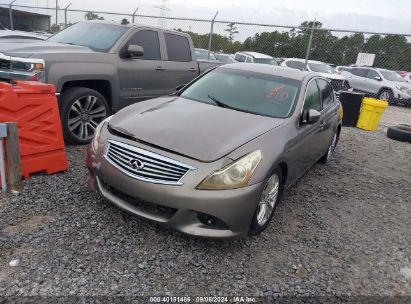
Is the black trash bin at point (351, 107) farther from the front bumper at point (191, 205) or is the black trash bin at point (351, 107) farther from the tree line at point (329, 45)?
the front bumper at point (191, 205)

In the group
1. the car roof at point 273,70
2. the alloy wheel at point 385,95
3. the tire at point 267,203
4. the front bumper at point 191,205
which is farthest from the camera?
the alloy wheel at point 385,95

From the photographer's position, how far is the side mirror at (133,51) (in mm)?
5766

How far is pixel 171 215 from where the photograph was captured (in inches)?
124

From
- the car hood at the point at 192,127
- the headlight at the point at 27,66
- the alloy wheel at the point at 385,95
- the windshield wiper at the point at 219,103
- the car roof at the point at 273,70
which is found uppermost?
the car roof at the point at 273,70

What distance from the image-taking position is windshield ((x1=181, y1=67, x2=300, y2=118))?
4297 millimetres

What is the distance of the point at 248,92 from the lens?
4523 millimetres

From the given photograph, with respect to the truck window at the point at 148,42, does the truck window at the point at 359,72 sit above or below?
below

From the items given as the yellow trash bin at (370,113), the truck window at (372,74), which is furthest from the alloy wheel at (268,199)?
the truck window at (372,74)

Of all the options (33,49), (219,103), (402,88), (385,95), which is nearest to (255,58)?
(385,95)

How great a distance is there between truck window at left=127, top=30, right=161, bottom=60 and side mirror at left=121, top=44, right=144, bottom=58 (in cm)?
32

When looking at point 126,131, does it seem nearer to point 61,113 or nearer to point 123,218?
point 123,218

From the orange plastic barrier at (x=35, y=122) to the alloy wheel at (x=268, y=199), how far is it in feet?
8.13

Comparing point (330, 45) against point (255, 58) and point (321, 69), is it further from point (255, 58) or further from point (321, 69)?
point (255, 58)

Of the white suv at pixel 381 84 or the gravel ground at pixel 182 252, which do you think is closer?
the gravel ground at pixel 182 252
